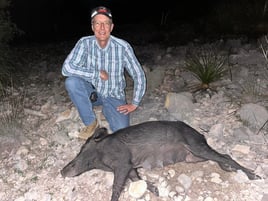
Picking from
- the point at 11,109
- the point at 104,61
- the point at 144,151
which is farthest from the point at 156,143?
the point at 11,109

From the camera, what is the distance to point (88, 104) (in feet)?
12.6

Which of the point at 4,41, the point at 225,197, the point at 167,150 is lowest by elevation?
the point at 225,197

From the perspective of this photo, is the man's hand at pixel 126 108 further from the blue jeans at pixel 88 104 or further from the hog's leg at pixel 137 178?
the hog's leg at pixel 137 178

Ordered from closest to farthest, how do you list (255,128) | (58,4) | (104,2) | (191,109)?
(255,128), (191,109), (104,2), (58,4)

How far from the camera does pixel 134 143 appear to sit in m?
3.38

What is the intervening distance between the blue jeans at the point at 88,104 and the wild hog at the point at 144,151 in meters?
0.37

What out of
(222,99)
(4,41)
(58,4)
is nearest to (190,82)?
(222,99)

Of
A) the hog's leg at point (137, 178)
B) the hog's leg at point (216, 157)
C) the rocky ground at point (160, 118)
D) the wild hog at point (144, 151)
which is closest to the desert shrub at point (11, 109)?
the rocky ground at point (160, 118)

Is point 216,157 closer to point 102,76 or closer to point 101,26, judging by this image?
point 102,76

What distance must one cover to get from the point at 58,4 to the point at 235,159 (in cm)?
714

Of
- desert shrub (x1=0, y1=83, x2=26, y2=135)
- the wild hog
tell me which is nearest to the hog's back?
the wild hog

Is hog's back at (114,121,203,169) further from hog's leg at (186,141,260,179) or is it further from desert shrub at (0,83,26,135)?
desert shrub at (0,83,26,135)

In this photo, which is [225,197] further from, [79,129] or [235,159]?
[79,129]

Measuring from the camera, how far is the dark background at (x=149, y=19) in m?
7.10
